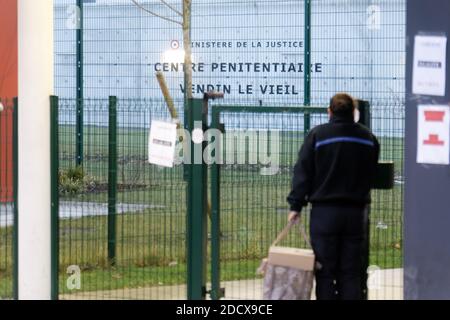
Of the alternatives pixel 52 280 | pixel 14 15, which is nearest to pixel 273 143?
pixel 52 280

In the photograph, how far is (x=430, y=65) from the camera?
7160 millimetres

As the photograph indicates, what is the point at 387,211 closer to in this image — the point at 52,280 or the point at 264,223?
the point at 264,223

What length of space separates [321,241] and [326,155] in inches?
26.0

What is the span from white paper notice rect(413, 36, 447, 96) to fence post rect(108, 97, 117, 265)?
109 inches

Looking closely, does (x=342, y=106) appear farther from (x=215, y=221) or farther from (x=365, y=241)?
(x=215, y=221)

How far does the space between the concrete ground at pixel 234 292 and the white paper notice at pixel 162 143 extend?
1.36 metres

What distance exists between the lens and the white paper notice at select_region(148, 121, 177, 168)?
798cm

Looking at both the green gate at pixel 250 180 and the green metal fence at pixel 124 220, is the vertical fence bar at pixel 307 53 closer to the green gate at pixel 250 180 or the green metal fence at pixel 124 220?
the green metal fence at pixel 124 220

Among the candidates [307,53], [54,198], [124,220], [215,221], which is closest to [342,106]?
[215,221]

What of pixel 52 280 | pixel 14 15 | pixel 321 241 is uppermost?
pixel 14 15

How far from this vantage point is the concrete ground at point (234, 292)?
853 cm

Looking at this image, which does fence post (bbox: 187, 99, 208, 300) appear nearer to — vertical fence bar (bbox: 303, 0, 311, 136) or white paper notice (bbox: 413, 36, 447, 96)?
white paper notice (bbox: 413, 36, 447, 96)

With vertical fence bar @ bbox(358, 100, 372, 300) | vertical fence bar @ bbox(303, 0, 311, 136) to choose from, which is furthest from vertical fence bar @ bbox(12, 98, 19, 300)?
vertical fence bar @ bbox(303, 0, 311, 136)

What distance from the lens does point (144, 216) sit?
877 cm
